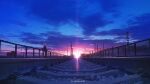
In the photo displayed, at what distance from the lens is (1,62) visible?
890cm

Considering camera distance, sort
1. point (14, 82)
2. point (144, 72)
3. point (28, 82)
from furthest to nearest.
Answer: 1. point (144, 72)
2. point (28, 82)
3. point (14, 82)

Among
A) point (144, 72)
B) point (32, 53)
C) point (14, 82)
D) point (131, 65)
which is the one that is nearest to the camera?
point (14, 82)

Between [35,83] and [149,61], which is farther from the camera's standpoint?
[149,61]

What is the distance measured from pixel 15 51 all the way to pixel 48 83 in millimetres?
7471

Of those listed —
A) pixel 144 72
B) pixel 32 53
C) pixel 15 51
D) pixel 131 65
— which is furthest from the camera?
pixel 32 53

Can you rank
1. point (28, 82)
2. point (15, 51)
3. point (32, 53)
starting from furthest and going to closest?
point (32, 53), point (15, 51), point (28, 82)

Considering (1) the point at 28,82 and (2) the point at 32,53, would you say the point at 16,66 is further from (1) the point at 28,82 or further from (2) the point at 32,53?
(2) the point at 32,53

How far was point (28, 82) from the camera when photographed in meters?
9.44

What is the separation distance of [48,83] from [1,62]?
1.66 m

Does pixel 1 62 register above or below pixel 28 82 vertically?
above

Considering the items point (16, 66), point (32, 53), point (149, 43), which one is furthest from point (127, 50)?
point (16, 66)

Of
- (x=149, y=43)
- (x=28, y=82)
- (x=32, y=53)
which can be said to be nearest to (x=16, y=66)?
(x=28, y=82)

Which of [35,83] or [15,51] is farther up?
[15,51]

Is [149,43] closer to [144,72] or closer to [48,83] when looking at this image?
[144,72]
